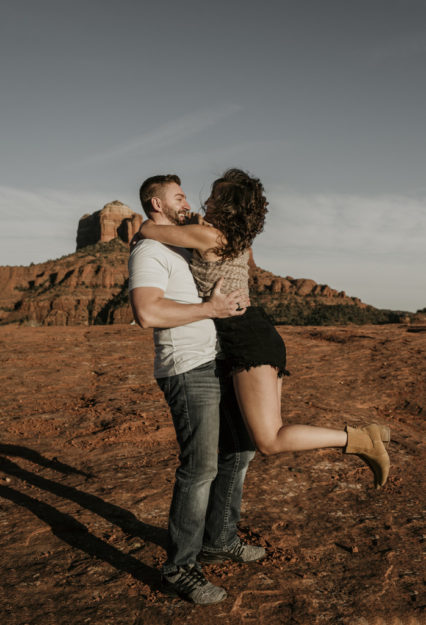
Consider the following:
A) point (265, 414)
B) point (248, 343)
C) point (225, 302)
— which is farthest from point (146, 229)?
point (265, 414)

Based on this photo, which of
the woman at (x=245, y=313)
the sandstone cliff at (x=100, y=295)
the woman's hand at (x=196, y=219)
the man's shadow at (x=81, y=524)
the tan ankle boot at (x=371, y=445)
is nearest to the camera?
the woman at (x=245, y=313)

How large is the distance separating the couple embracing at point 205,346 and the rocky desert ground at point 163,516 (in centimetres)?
35

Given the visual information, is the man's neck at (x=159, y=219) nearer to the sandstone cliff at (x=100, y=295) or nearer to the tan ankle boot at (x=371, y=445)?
the tan ankle boot at (x=371, y=445)

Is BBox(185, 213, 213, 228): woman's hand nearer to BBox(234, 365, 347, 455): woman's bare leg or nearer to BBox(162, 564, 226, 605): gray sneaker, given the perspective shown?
BBox(234, 365, 347, 455): woman's bare leg

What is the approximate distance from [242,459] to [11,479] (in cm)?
261

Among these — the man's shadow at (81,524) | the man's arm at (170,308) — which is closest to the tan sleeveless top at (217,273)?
the man's arm at (170,308)

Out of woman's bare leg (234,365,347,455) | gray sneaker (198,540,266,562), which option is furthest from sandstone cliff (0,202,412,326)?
woman's bare leg (234,365,347,455)

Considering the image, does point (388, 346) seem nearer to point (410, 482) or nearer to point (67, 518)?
point (410, 482)

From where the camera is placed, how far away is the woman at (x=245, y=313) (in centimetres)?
252

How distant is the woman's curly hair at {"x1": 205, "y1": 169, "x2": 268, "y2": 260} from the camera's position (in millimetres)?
2520

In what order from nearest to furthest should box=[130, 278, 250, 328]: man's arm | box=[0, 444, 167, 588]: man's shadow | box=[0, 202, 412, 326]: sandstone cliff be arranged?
1. box=[130, 278, 250, 328]: man's arm
2. box=[0, 444, 167, 588]: man's shadow
3. box=[0, 202, 412, 326]: sandstone cliff

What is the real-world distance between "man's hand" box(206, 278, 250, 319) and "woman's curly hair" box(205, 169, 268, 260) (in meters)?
0.20

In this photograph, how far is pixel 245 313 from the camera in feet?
8.67

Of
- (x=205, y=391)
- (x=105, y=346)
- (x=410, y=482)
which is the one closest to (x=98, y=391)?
(x=105, y=346)
